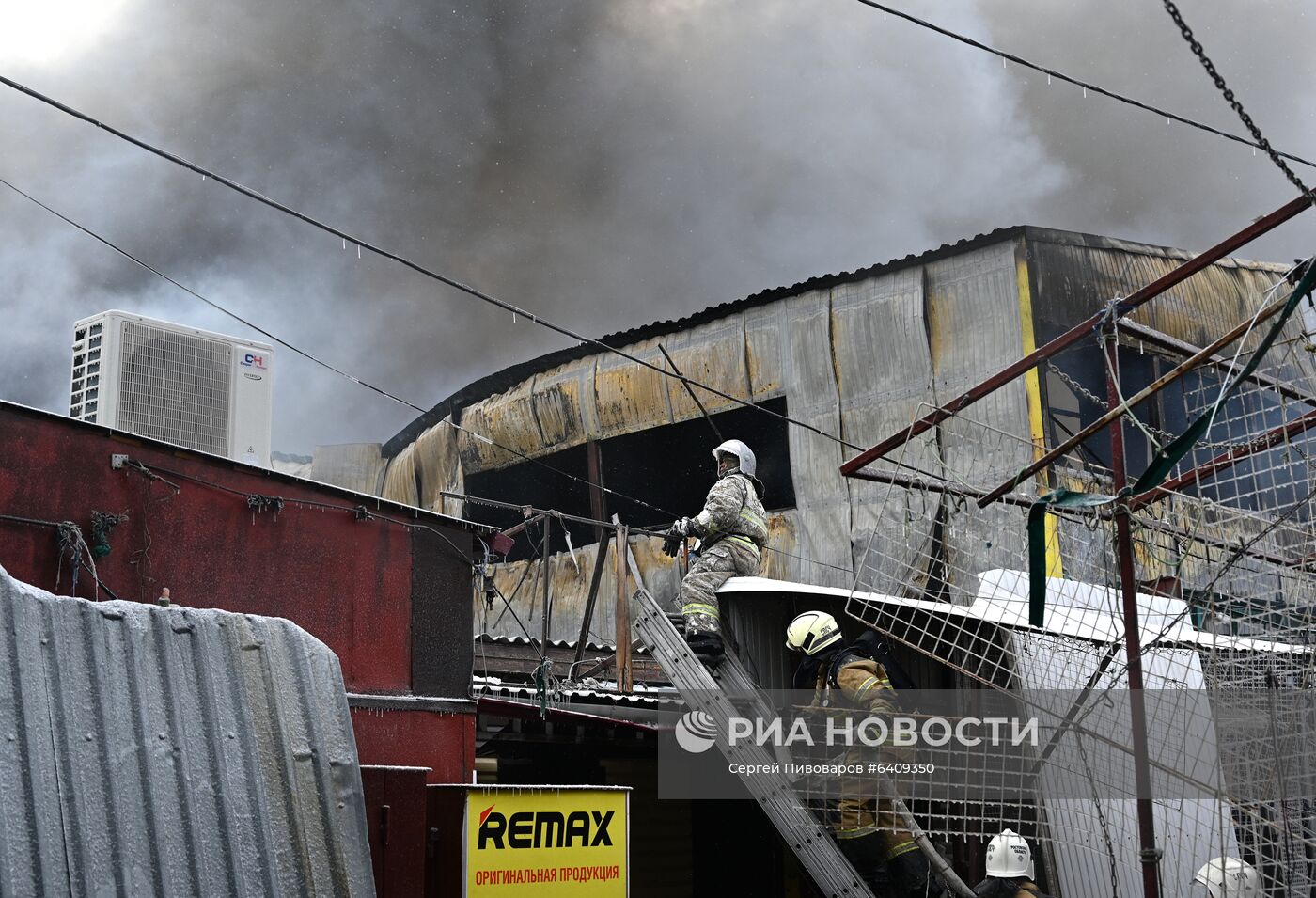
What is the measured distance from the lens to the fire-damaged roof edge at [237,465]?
7.78 m

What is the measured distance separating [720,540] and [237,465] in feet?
11.7

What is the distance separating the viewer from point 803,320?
55.3 ft

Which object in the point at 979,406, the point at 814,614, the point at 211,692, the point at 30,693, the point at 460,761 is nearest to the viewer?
the point at 30,693

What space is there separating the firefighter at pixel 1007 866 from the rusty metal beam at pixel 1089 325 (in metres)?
2.59

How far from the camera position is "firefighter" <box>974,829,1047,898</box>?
827 cm

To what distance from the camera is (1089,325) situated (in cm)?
713

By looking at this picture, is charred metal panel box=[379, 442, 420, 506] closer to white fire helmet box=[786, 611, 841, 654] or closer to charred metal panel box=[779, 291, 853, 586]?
charred metal panel box=[779, 291, 853, 586]

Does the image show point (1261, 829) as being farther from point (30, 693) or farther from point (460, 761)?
point (30, 693)

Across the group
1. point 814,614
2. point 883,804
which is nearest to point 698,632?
point 814,614

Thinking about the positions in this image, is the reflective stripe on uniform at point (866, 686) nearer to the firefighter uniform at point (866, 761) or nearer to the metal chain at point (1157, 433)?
the firefighter uniform at point (866, 761)

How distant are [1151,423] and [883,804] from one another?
8923mm

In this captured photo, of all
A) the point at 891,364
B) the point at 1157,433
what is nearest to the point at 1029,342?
the point at 891,364

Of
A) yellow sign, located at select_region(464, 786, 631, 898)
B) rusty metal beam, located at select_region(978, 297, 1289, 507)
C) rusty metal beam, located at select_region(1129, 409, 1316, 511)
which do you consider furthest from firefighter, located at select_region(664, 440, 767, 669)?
rusty metal beam, located at select_region(1129, 409, 1316, 511)

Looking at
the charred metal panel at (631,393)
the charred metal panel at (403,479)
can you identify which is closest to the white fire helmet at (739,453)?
the charred metal panel at (631,393)
